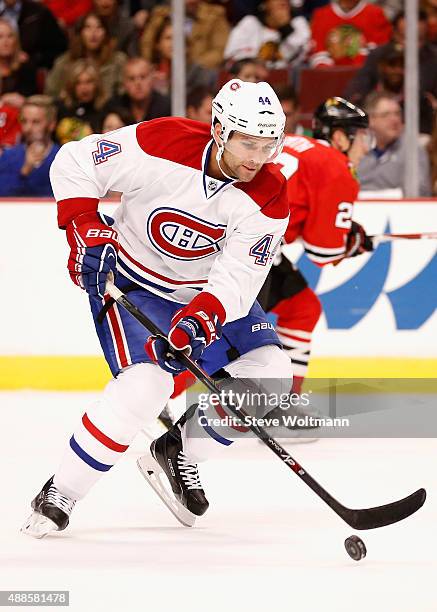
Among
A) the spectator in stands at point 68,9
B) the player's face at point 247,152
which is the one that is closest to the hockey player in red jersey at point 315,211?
the player's face at point 247,152

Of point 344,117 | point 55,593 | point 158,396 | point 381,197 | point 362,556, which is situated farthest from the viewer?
point 381,197

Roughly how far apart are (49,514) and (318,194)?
1.77m

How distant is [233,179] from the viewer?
3.07 meters

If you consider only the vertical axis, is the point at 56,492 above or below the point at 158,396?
below

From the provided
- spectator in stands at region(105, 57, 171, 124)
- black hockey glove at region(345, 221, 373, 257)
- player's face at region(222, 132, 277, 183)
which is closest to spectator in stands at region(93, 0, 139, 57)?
spectator in stands at region(105, 57, 171, 124)

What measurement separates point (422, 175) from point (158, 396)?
9.08ft

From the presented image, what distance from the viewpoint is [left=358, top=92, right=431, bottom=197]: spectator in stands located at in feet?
17.7

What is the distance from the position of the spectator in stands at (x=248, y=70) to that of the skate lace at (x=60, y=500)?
3085mm

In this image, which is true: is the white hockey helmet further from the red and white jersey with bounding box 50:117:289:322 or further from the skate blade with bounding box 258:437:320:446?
the skate blade with bounding box 258:437:320:446

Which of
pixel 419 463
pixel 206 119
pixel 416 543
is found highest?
pixel 206 119

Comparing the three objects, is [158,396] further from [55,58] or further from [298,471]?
[55,58]

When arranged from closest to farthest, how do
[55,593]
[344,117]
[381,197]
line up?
1. [55,593]
2. [344,117]
3. [381,197]

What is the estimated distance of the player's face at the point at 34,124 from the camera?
220 inches

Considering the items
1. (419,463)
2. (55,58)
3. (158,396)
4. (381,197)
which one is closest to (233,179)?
(158,396)
